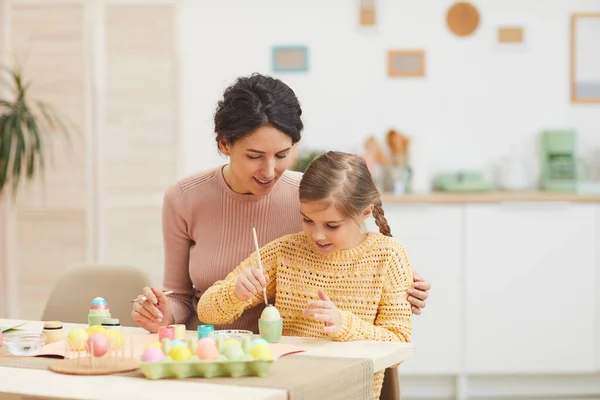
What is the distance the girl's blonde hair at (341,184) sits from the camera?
227 cm

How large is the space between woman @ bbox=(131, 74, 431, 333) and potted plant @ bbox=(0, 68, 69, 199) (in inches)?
108

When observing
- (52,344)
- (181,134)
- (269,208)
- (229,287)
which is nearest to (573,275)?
(181,134)

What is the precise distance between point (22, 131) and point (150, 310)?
10.5 ft

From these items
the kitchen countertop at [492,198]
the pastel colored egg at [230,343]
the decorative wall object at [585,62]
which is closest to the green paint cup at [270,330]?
the pastel colored egg at [230,343]

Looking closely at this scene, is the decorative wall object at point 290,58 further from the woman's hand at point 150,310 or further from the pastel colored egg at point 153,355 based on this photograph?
the pastel colored egg at point 153,355

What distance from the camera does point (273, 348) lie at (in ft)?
6.64

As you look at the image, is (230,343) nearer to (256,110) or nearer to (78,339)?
(78,339)

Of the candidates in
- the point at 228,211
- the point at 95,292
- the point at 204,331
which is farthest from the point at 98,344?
the point at 95,292

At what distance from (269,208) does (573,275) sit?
257 centimetres

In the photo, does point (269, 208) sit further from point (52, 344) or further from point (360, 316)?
point (52, 344)

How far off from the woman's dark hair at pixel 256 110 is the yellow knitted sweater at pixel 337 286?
0.96 ft

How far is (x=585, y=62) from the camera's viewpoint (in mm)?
5152

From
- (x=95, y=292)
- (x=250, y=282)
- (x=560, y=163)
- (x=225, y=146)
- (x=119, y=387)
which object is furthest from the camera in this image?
(x=560, y=163)

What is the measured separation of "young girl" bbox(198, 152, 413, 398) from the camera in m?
2.24
